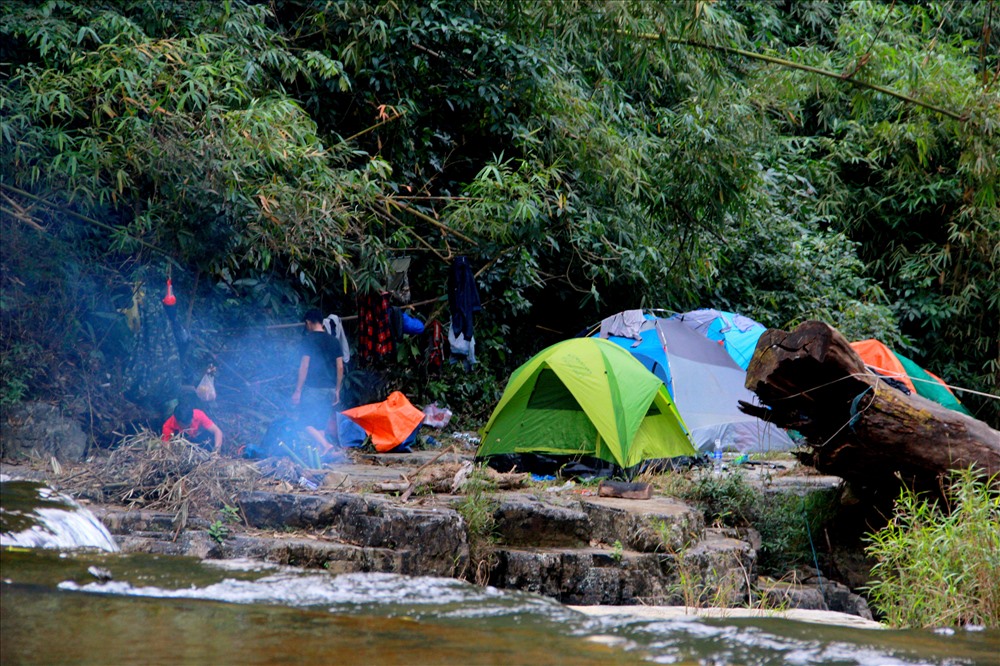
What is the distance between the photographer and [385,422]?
29.5ft

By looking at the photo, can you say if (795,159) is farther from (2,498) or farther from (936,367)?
(2,498)

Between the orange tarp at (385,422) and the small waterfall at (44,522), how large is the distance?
4.82 meters

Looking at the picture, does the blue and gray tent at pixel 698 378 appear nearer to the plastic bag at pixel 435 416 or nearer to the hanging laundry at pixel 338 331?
the plastic bag at pixel 435 416

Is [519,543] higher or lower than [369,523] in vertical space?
lower

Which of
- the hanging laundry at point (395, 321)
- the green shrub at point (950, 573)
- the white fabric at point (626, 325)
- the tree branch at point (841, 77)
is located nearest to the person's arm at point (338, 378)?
the hanging laundry at point (395, 321)

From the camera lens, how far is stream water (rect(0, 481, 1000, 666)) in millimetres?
2361

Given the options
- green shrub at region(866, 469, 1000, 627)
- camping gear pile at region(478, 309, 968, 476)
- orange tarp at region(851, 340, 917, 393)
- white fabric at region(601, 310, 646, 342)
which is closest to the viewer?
green shrub at region(866, 469, 1000, 627)

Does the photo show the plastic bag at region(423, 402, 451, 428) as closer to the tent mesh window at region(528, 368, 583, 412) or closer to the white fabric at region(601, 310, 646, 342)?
the white fabric at region(601, 310, 646, 342)

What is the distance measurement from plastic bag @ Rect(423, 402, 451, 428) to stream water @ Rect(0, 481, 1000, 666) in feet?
22.2

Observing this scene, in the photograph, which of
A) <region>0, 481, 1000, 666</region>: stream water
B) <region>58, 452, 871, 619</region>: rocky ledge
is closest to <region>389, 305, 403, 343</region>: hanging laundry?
<region>58, 452, 871, 619</region>: rocky ledge


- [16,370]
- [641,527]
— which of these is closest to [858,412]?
[641,527]

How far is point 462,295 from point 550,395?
5.64ft

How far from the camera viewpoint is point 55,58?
7.21 meters

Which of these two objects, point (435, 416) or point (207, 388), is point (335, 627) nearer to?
point (207, 388)
